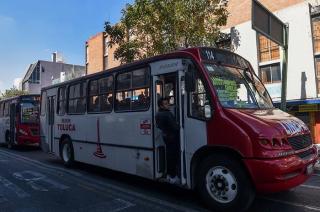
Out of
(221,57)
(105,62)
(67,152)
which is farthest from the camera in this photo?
(105,62)

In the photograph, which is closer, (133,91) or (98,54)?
(133,91)

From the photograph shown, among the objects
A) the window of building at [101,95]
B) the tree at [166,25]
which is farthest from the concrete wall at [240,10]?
the window of building at [101,95]

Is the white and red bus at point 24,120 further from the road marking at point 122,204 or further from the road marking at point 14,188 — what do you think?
the road marking at point 122,204

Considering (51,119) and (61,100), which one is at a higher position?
(61,100)

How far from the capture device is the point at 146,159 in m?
7.88

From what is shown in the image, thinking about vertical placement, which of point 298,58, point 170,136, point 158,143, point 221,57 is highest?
point 298,58

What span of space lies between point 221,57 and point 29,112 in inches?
531

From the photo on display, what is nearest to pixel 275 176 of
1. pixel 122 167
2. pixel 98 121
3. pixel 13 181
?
pixel 122 167

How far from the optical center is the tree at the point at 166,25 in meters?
16.3

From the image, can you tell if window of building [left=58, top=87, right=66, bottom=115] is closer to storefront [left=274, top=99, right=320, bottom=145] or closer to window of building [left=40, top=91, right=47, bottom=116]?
window of building [left=40, top=91, right=47, bottom=116]

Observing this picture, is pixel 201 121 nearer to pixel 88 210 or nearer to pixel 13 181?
pixel 88 210

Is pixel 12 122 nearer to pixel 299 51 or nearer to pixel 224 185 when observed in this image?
pixel 299 51

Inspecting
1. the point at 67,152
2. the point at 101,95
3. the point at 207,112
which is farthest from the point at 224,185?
the point at 67,152

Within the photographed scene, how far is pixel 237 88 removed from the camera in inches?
271
